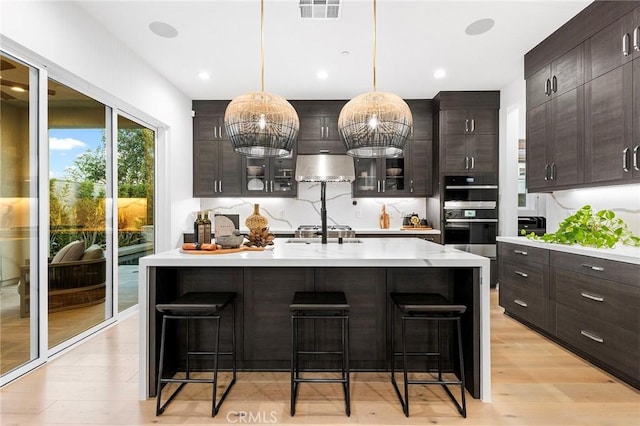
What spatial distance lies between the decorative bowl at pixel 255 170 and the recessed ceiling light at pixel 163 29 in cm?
231

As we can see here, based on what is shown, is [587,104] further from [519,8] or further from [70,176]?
[70,176]

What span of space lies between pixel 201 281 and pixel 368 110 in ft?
5.44

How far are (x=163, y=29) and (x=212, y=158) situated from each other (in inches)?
92.6

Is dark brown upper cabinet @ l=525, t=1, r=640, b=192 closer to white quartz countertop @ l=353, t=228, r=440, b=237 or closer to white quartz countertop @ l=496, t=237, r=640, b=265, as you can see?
white quartz countertop @ l=496, t=237, r=640, b=265

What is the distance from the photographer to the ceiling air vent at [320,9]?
2.68m

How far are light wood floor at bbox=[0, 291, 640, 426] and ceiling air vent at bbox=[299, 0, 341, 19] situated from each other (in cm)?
265

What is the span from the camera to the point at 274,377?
2621 mm

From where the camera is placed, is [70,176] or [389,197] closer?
[70,176]

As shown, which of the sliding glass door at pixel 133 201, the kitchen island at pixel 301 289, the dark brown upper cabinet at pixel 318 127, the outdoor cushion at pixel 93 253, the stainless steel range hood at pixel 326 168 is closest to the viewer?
the kitchen island at pixel 301 289

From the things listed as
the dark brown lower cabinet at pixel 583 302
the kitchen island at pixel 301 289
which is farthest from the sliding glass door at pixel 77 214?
the dark brown lower cabinet at pixel 583 302

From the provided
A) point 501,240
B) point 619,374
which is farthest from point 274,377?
point 501,240

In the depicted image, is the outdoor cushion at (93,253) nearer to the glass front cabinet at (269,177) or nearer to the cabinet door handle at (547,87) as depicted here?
the glass front cabinet at (269,177)

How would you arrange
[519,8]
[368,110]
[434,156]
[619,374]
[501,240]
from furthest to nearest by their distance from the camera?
[434,156] < [501,240] < [519,8] < [619,374] < [368,110]

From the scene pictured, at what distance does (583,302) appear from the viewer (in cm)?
286
